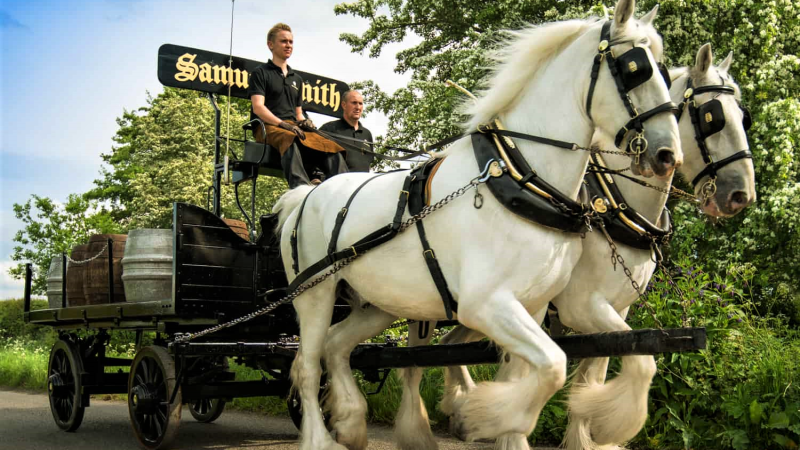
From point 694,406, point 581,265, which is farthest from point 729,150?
point 694,406

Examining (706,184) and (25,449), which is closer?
(706,184)

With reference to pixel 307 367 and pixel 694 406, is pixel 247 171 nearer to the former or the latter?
pixel 307 367

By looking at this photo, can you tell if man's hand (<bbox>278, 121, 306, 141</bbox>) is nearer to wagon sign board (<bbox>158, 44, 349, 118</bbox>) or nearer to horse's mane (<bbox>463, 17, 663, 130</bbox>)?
wagon sign board (<bbox>158, 44, 349, 118</bbox>)

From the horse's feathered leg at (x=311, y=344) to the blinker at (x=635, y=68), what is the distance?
2265mm

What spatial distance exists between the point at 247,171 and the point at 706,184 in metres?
3.72

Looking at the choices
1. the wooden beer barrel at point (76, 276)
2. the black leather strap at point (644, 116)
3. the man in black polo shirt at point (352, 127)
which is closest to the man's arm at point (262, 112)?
the man in black polo shirt at point (352, 127)

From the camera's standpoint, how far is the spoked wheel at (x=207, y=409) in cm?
787

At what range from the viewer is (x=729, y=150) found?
4.62m

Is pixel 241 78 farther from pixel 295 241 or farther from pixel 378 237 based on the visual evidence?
pixel 378 237

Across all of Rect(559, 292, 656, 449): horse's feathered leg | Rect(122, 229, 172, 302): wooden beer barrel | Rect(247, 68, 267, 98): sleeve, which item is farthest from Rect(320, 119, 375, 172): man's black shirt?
Rect(559, 292, 656, 449): horse's feathered leg

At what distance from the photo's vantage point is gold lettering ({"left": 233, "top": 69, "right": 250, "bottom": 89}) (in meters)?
7.16

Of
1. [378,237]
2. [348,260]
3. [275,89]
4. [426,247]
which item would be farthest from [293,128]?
[426,247]

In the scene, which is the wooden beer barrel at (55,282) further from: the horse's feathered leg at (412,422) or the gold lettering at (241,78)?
the horse's feathered leg at (412,422)

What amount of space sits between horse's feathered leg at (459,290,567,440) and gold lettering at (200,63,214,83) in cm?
419
